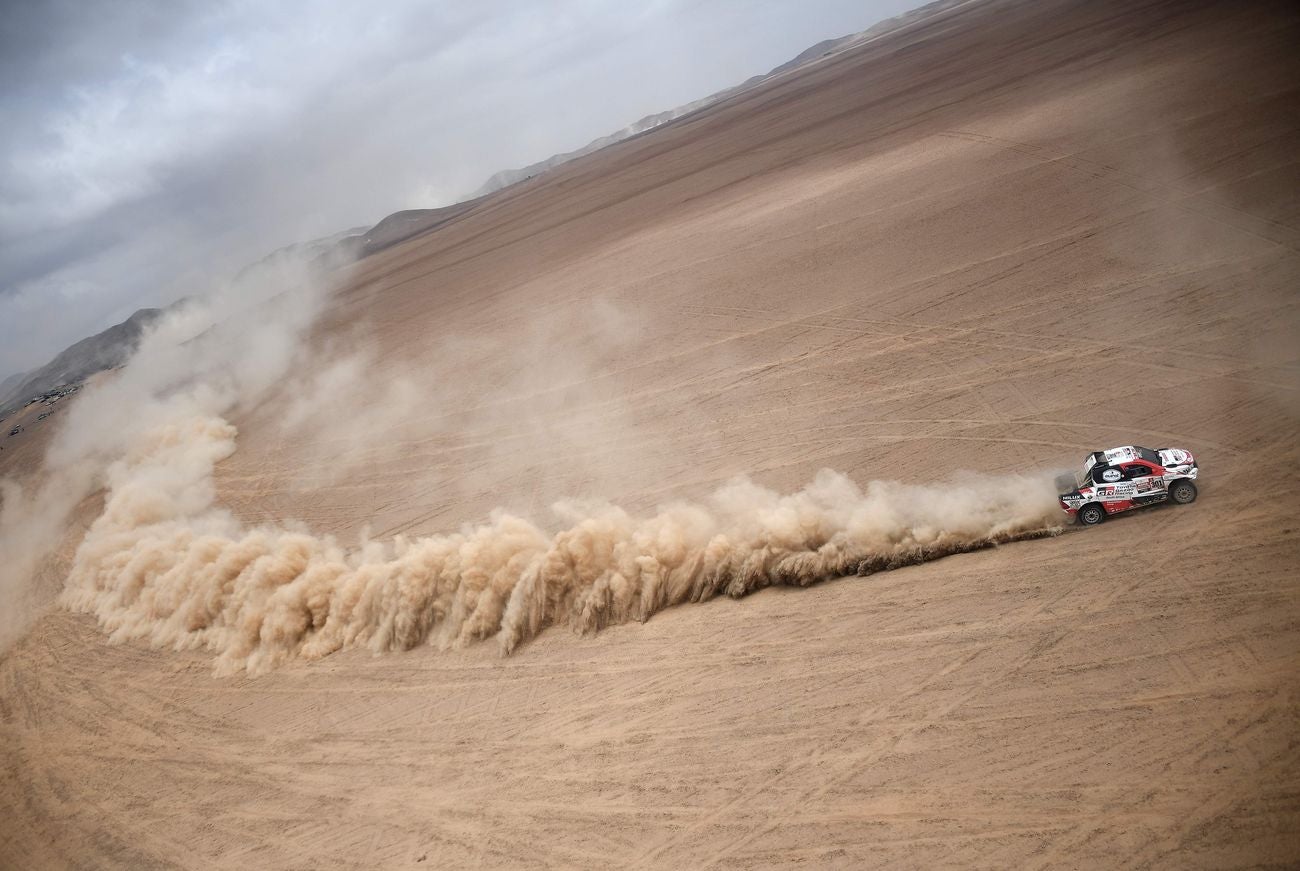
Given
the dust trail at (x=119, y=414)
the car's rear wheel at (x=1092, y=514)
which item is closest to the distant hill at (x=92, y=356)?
the dust trail at (x=119, y=414)

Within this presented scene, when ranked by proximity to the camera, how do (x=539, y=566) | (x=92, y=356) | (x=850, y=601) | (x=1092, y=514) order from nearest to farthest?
1. (x=1092, y=514)
2. (x=850, y=601)
3. (x=539, y=566)
4. (x=92, y=356)

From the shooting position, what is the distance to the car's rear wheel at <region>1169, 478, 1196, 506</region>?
13766 mm

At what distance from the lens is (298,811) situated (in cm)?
1370

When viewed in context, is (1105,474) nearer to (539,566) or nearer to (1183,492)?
(1183,492)

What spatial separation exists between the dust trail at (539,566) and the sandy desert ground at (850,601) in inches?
24.5

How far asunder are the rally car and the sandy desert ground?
18.7 inches

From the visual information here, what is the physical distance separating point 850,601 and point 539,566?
6.87m

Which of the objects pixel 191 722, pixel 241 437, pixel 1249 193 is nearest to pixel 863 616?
pixel 191 722

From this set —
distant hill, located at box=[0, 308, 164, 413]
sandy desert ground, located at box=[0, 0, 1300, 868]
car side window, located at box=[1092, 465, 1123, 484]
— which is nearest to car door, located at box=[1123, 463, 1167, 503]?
car side window, located at box=[1092, 465, 1123, 484]

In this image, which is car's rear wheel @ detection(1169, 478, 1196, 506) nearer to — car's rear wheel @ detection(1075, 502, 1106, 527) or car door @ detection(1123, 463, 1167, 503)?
car door @ detection(1123, 463, 1167, 503)

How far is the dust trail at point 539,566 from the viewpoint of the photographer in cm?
1523

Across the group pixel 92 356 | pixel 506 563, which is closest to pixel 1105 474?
pixel 506 563

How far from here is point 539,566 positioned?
16797 millimetres

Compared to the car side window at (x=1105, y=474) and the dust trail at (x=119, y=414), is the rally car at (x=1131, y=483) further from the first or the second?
the dust trail at (x=119, y=414)
